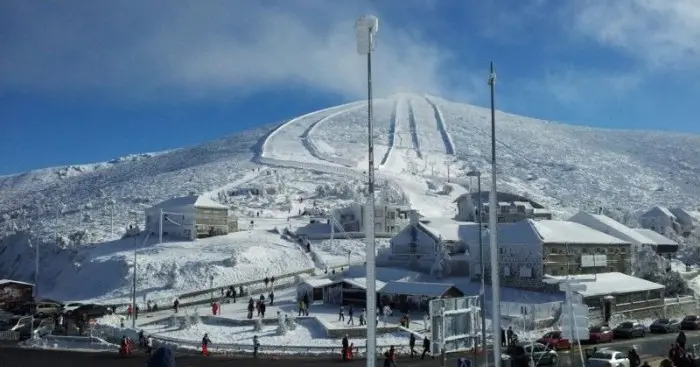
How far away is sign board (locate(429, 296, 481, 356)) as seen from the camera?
48.3ft

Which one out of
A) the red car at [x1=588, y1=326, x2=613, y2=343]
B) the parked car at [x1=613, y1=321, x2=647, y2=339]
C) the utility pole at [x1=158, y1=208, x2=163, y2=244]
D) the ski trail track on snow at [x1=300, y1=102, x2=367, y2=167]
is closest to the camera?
the red car at [x1=588, y1=326, x2=613, y2=343]

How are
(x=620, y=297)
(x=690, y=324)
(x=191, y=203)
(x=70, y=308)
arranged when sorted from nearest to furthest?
(x=690, y=324), (x=620, y=297), (x=70, y=308), (x=191, y=203)

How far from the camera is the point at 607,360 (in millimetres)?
22766

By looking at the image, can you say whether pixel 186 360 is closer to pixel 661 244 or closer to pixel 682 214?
pixel 661 244

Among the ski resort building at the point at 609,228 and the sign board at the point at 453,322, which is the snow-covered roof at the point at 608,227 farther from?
the sign board at the point at 453,322

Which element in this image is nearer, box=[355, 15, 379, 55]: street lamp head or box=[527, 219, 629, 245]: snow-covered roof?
box=[355, 15, 379, 55]: street lamp head

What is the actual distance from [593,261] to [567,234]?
7.99 feet

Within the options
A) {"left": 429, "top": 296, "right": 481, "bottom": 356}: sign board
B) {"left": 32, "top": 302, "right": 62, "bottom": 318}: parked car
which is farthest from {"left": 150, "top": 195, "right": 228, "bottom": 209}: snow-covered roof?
{"left": 429, "top": 296, "right": 481, "bottom": 356}: sign board

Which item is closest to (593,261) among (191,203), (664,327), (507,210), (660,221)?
(664,327)

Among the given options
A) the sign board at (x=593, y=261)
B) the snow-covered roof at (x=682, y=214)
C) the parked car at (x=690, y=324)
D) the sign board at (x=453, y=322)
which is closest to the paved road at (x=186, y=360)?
the parked car at (x=690, y=324)

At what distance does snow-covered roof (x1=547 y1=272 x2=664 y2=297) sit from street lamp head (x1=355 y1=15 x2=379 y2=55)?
30.5 metres

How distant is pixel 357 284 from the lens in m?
44.1

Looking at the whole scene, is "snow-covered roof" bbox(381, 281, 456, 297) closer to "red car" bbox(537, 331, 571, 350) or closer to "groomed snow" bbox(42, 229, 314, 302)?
"red car" bbox(537, 331, 571, 350)

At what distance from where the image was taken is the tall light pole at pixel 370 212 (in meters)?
12.0
